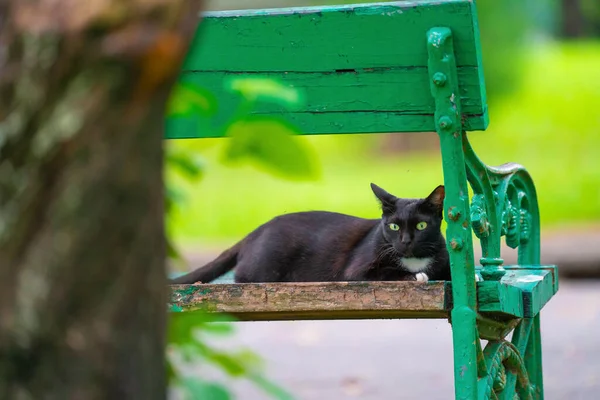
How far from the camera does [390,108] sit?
2666 mm

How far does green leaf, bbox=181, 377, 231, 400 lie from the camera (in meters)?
1.17

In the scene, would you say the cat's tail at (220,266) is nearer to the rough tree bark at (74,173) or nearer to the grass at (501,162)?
the rough tree bark at (74,173)

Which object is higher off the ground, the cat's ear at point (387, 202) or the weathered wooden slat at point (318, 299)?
the cat's ear at point (387, 202)

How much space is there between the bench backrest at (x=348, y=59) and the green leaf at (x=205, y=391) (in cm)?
141

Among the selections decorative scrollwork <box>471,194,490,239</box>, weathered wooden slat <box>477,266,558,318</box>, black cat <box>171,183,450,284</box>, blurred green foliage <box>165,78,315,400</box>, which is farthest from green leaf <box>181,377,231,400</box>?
black cat <box>171,183,450,284</box>

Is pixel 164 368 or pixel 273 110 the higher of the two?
pixel 273 110

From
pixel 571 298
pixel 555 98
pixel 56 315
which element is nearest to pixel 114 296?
pixel 56 315

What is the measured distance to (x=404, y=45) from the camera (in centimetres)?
258

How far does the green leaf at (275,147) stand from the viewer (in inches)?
44.9

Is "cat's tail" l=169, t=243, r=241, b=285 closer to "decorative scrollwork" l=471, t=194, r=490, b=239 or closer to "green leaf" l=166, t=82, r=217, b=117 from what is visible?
"decorative scrollwork" l=471, t=194, r=490, b=239

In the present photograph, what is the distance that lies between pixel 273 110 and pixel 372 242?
2.75ft

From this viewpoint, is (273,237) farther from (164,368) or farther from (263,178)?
(263,178)

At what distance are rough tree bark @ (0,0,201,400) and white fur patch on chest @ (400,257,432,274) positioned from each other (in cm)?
219

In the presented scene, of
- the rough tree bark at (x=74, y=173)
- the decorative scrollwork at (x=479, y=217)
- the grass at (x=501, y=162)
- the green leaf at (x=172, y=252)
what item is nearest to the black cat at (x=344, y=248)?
the decorative scrollwork at (x=479, y=217)
